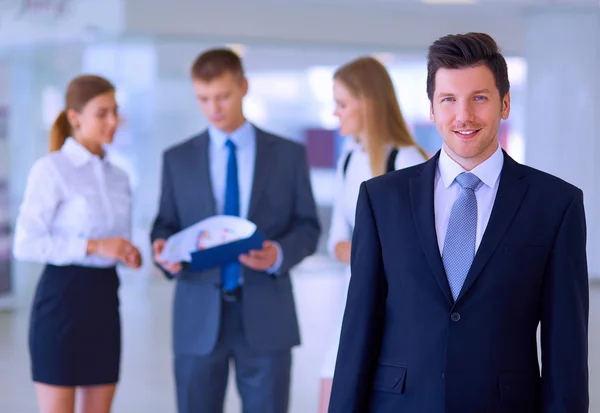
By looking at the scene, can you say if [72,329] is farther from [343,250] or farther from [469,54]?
[469,54]

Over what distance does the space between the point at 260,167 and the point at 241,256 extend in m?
0.43

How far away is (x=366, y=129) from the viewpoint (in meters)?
3.73

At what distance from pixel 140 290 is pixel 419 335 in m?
10.1

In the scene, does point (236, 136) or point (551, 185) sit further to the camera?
point (236, 136)

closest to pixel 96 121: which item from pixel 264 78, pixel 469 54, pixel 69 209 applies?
pixel 69 209

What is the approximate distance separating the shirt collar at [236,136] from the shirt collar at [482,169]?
1.86m

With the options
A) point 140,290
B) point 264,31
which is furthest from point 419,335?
point 264,31

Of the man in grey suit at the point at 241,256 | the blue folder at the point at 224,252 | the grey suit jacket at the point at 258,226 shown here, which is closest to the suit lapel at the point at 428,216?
the blue folder at the point at 224,252

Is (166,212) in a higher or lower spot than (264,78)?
lower

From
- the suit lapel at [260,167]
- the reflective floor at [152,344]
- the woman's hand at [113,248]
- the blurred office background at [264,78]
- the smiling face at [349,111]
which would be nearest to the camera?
the smiling face at [349,111]

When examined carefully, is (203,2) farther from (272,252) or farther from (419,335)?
(419,335)

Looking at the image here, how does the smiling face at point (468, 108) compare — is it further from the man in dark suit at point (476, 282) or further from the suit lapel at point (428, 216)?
the suit lapel at point (428, 216)

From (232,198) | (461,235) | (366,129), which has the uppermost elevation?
(366,129)

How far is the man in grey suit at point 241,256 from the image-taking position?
13.2ft
